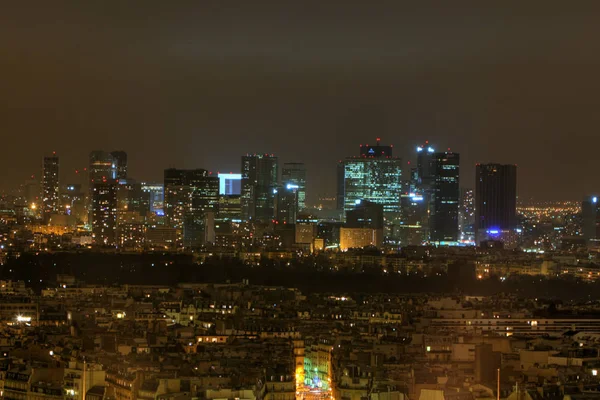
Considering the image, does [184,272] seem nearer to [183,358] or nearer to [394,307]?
[394,307]

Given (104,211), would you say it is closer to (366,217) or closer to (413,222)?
(366,217)

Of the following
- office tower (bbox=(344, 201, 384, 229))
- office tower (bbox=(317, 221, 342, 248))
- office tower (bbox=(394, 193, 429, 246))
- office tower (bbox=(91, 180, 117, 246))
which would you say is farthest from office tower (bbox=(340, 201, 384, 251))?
office tower (bbox=(91, 180, 117, 246))

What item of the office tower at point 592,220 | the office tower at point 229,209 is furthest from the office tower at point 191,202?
the office tower at point 592,220

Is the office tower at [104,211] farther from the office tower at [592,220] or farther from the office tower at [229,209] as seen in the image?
the office tower at [592,220]

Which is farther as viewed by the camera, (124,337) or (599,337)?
(599,337)

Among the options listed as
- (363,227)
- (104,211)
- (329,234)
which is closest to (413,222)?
(329,234)

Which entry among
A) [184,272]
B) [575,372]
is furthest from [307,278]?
[575,372]
